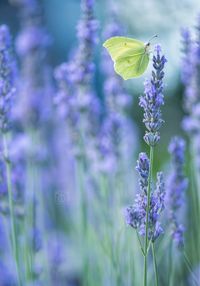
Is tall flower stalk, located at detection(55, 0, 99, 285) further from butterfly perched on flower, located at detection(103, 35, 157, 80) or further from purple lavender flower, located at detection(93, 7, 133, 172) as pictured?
butterfly perched on flower, located at detection(103, 35, 157, 80)

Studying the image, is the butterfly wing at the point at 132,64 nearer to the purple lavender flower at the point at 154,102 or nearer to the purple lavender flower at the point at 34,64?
the purple lavender flower at the point at 154,102

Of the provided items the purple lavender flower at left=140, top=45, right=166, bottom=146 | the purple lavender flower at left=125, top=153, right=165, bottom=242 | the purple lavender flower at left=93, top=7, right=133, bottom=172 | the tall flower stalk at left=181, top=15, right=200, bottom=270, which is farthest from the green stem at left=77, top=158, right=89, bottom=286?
the purple lavender flower at left=140, top=45, right=166, bottom=146

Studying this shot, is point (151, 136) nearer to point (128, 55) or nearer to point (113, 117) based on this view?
point (128, 55)

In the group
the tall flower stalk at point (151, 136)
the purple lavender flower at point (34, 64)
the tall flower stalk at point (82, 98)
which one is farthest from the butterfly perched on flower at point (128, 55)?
the purple lavender flower at point (34, 64)

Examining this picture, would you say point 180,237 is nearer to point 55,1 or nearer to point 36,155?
point 36,155

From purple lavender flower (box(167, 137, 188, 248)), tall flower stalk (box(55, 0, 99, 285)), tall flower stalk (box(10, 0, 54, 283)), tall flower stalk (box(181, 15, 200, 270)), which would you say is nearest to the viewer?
purple lavender flower (box(167, 137, 188, 248))

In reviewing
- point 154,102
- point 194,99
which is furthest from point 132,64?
point 194,99
